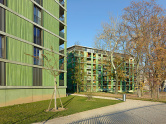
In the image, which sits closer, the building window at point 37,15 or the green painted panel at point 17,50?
the green painted panel at point 17,50

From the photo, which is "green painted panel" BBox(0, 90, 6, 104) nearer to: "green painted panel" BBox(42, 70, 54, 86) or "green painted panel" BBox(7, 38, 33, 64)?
"green painted panel" BBox(7, 38, 33, 64)

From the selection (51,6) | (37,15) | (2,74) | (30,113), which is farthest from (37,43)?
(30,113)

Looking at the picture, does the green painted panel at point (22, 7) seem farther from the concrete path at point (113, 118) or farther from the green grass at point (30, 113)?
the concrete path at point (113, 118)

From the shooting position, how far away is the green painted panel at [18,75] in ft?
47.4

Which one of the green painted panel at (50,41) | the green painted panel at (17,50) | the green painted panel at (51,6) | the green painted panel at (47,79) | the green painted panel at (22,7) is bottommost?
the green painted panel at (47,79)

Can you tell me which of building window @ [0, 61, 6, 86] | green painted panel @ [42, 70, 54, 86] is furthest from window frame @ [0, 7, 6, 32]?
green painted panel @ [42, 70, 54, 86]

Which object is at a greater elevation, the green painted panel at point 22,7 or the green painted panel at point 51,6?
the green painted panel at point 51,6

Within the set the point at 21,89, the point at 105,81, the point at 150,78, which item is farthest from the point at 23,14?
the point at 105,81

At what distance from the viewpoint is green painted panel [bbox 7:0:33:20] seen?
50.6ft

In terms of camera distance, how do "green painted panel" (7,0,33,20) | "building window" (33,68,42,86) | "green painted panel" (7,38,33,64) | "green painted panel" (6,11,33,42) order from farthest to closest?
"building window" (33,68,42,86) → "green painted panel" (7,0,33,20) → "green painted panel" (6,11,33,42) → "green painted panel" (7,38,33,64)

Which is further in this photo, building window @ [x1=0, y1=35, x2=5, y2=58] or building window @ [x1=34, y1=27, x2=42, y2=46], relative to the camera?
building window @ [x1=34, y1=27, x2=42, y2=46]

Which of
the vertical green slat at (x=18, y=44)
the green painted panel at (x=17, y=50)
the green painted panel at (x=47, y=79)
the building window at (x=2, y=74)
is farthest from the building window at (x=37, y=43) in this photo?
the building window at (x=2, y=74)

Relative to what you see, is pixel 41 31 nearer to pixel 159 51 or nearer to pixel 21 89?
pixel 21 89

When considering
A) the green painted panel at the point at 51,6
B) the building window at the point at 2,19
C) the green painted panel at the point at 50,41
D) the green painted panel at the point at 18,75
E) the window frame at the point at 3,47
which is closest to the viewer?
the building window at the point at 2,19
